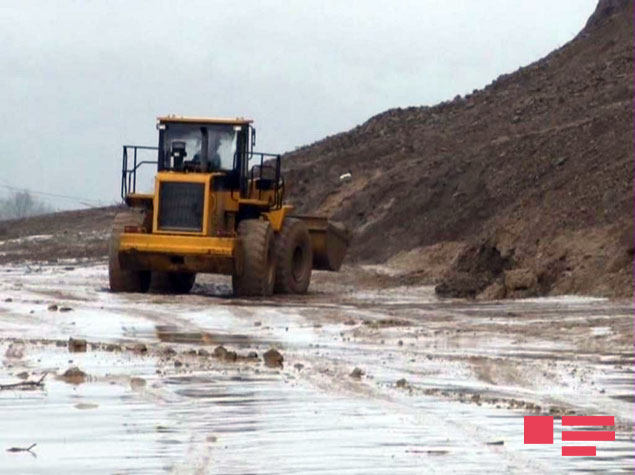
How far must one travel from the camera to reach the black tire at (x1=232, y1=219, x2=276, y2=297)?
2584cm

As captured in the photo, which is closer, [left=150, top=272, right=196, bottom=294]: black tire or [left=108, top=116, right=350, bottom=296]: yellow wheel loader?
[left=108, top=116, right=350, bottom=296]: yellow wheel loader

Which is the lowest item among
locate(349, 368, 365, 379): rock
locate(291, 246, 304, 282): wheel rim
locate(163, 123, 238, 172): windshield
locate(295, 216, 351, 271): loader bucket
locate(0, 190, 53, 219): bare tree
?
locate(349, 368, 365, 379): rock

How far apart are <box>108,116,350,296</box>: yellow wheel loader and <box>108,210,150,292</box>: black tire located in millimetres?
17

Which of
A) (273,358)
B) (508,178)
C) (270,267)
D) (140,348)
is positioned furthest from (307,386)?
(508,178)

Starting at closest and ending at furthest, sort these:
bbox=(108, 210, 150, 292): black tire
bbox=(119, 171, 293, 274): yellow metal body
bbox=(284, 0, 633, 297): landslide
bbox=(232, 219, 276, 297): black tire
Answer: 1. bbox=(119, 171, 293, 274): yellow metal body
2. bbox=(232, 219, 276, 297): black tire
3. bbox=(108, 210, 150, 292): black tire
4. bbox=(284, 0, 633, 297): landslide

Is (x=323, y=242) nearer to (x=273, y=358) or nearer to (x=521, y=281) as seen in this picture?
(x=521, y=281)

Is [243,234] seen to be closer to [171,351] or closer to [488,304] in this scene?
[488,304]

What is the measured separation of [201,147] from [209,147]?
151mm

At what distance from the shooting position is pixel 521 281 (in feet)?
85.3

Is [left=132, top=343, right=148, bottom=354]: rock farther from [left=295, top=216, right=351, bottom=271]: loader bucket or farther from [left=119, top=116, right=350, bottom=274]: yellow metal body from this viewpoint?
[left=295, top=216, right=351, bottom=271]: loader bucket

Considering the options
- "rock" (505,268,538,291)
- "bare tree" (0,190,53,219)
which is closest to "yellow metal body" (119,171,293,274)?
"rock" (505,268,538,291)

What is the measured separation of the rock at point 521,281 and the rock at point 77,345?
1106 cm

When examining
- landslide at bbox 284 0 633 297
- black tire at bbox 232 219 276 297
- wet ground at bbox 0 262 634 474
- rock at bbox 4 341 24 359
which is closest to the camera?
wet ground at bbox 0 262 634 474

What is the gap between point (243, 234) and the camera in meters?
26.0
